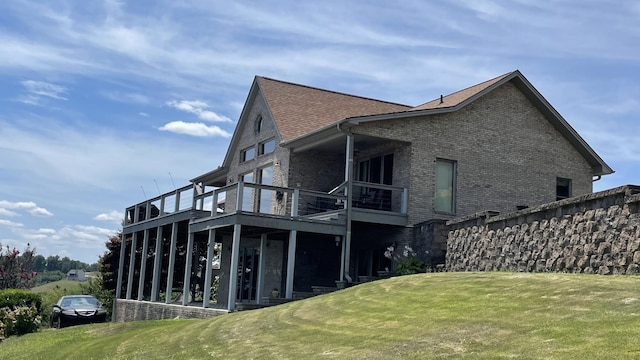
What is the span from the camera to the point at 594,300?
9.75 metres

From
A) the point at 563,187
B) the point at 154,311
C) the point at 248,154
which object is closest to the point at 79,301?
the point at 154,311

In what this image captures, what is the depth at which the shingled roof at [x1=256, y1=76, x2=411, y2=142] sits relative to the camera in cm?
2667

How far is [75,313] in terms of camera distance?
89.4 ft

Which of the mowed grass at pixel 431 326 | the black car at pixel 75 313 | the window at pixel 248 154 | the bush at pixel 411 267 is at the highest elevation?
the window at pixel 248 154

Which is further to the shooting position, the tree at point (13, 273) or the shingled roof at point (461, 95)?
the tree at point (13, 273)

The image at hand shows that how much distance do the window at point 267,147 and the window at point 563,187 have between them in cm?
1061

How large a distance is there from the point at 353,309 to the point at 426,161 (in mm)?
10566

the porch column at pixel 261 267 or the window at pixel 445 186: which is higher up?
the window at pixel 445 186

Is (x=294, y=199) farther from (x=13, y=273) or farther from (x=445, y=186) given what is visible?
(x=13, y=273)

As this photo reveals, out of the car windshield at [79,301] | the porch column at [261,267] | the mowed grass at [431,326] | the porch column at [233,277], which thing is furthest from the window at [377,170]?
the car windshield at [79,301]

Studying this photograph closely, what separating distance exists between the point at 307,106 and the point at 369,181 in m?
5.07

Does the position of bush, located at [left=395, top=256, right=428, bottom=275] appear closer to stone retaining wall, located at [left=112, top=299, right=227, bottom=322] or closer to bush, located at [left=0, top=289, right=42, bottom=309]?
stone retaining wall, located at [left=112, top=299, right=227, bottom=322]

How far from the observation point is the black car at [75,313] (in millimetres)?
27172

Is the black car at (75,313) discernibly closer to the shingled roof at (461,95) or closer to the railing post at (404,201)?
the railing post at (404,201)
